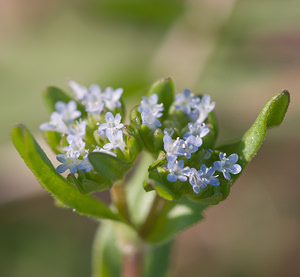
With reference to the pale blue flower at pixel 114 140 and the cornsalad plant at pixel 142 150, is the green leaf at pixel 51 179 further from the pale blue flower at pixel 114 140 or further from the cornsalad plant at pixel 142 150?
the pale blue flower at pixel 114 140

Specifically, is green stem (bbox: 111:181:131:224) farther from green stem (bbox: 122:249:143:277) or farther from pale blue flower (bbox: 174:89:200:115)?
pale blue flower (bbox: 174:89:200:115)

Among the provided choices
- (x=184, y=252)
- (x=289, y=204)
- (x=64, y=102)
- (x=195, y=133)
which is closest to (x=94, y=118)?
(x=64, y=102)

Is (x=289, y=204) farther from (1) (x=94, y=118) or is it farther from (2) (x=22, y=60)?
(2) (x=22, y=60)

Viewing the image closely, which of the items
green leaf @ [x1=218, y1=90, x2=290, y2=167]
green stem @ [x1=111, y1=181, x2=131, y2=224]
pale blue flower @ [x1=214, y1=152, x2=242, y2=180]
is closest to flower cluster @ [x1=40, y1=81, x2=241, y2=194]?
pale blue flower @ [x1=214, y1=152, x2=242, y2=180]

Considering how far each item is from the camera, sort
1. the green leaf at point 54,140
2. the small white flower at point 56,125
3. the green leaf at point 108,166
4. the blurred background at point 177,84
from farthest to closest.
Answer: the blurred background at point 177,84, the green leaf at point 54,140, the small white flower at point 56,125, the green leaf at point 108,166

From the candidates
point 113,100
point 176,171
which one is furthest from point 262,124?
point 113,100

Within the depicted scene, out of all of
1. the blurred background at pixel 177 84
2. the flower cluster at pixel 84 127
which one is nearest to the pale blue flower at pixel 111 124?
the flower cluster at pixel 84 127
